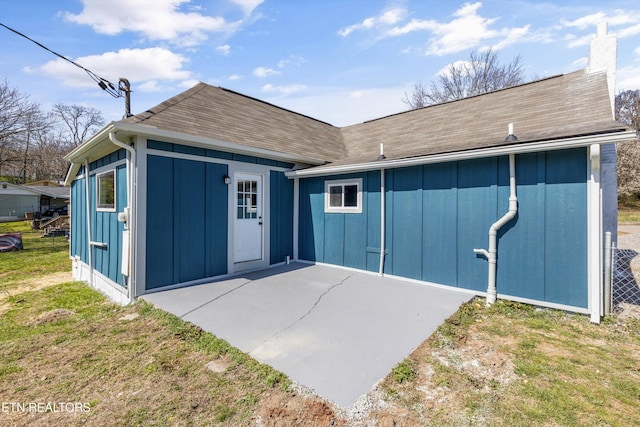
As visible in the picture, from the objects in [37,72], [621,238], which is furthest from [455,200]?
[37,72]

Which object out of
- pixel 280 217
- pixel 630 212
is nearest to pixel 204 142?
pixel 280 217

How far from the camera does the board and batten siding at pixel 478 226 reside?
12.0 ft

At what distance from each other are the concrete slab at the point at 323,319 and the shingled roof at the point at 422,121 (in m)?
2.49

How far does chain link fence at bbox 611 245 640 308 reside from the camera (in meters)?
4.11

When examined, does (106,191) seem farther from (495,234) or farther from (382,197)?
(495,234)

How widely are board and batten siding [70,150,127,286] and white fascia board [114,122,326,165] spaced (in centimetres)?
85

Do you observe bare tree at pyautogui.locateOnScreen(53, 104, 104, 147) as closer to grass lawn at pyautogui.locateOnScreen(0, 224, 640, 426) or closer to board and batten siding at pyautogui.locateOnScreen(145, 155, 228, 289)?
board and batten siding at pyautogui.locateOnScreen(145, 155, 228, 289)

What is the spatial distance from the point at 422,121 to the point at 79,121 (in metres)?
39.7

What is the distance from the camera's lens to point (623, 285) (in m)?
4.80

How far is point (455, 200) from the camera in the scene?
14.9 feet

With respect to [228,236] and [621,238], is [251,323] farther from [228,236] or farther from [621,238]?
[621,238]

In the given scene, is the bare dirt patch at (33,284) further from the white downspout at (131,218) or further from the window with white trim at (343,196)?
the window with white trim at (343,196)

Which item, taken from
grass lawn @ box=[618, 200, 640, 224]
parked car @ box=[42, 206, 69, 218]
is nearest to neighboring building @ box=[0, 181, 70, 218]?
parked car @ box=[42, 206, 69, 218]

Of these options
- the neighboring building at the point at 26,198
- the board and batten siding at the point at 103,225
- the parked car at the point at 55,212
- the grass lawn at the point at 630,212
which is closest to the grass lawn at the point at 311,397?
the board and batten siding at the point at 103,225
